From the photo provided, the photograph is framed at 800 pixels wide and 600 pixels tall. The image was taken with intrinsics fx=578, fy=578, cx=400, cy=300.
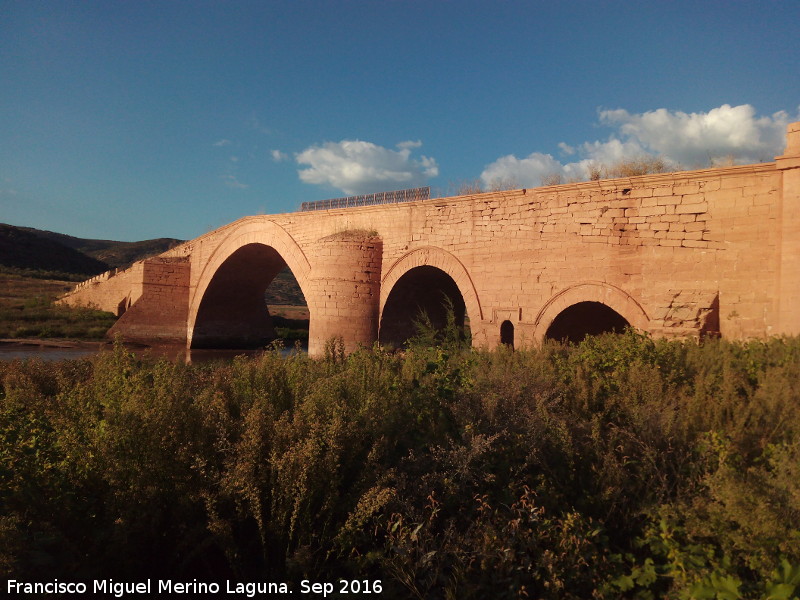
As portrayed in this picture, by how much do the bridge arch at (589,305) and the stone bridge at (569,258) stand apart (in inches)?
0.7

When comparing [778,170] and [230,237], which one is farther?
[230,237]

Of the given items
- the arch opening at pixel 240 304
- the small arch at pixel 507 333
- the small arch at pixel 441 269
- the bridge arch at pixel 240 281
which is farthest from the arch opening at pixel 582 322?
the arch opening at pixel 240 304

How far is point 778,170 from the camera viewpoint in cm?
739

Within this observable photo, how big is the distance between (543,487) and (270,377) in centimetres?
210

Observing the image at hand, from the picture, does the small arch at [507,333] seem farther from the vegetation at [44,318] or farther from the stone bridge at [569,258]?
the vegetation at [44,318]

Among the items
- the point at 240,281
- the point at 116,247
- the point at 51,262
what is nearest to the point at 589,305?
the point at 240,281

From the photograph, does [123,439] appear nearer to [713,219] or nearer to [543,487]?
[543,487]

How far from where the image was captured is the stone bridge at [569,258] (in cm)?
749

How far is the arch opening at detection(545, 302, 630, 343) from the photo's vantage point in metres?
9.84

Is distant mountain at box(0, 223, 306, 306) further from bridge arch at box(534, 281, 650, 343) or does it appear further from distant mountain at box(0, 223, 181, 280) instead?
bridge arch at box(534, 281, 650, 343)

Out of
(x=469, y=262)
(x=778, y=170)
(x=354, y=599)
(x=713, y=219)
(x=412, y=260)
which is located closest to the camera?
(x=354, y=599)

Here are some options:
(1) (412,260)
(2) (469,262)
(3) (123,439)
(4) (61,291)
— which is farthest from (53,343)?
(3) (123,439)

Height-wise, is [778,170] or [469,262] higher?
[778,170]

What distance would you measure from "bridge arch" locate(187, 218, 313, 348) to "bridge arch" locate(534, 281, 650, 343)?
771 cm
